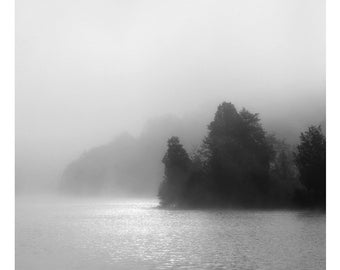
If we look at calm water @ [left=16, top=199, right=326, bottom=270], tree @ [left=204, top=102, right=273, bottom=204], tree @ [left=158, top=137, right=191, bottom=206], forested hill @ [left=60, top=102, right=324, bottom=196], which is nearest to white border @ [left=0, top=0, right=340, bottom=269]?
calm water @ [left=16, top=199, right=326, bottom=270]

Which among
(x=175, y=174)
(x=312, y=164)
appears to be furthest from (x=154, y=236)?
(x=312, y=164)

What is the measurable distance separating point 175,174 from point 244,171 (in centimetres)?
134

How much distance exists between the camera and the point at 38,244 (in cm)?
1084

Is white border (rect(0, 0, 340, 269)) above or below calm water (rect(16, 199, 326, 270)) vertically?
above

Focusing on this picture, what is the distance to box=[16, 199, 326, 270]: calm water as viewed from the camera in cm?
1048

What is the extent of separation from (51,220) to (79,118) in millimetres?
2127
